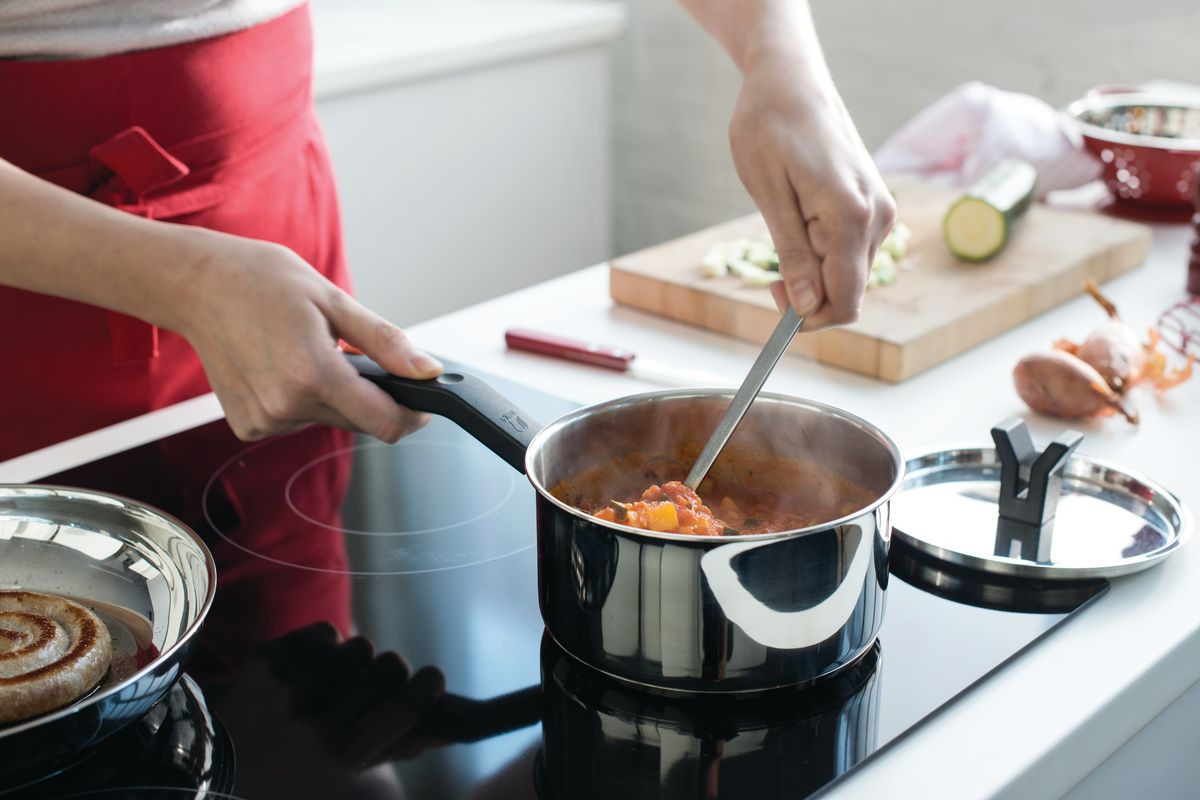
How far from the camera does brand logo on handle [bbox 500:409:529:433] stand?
806 millimetres

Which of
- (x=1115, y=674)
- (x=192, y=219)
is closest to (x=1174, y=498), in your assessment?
(x=1115, y=674)

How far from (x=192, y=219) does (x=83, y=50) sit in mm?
171

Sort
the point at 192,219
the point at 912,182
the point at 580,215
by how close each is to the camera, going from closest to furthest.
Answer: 1. the point at 192,219
2. the point at 912,182
3. the point at 580,215

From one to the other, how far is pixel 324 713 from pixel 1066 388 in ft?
2.31

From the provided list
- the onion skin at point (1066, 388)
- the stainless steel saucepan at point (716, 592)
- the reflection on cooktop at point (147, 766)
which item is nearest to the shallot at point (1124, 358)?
the onion skin at point (1066, 388)

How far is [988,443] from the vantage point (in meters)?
1.01

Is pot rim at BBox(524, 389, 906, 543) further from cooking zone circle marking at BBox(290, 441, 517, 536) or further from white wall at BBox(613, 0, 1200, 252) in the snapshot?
white wall at BBox(613, 0, 1200, 252)

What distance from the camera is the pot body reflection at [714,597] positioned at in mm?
651

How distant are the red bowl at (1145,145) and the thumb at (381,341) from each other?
3.68ft

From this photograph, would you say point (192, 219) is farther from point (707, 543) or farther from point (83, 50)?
point (707, 543)

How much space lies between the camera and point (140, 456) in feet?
3.47

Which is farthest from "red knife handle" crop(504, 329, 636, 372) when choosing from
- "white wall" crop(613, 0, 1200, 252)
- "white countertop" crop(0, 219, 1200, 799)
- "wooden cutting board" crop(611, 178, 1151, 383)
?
"white wall" crop(613, 0, 1200, 252)

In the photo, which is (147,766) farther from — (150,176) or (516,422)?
(150,176)

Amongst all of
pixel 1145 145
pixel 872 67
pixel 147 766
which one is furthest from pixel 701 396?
pixel 872 67
